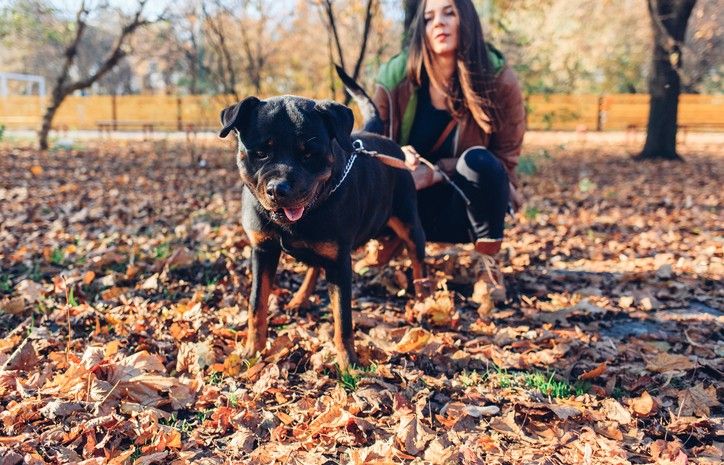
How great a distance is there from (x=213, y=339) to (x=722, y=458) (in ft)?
8.06

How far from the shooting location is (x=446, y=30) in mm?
4105

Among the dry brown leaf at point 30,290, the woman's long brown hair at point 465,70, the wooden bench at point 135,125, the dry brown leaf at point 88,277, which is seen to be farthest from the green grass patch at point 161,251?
the wooden bench at point 135,125

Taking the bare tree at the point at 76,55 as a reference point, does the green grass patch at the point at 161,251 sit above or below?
below

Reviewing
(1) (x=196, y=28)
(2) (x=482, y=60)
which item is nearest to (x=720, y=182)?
(2) (x=482, y=60)

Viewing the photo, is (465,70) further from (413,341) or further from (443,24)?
(413,341)

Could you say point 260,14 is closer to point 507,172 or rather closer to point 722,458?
point 507,172

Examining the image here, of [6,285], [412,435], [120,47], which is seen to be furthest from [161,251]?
[120,47]

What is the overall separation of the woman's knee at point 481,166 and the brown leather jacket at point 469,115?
0.96ft

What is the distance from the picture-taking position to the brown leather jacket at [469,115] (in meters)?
4.42

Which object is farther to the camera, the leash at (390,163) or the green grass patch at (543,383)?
the leash at (390,163)

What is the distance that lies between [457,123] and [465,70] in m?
0.45

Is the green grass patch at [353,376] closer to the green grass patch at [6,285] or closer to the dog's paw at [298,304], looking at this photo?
the dog's paw at [298,304]

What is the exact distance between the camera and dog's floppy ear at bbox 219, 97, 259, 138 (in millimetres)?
2660

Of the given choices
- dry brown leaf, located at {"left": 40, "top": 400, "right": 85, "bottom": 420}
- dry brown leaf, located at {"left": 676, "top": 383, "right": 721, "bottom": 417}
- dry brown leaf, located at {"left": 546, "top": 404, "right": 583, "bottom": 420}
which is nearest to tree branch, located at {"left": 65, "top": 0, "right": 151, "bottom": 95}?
dry brown leaf, located at {"left": 40, "top": 400, "right": 85, "bottom": 420}
